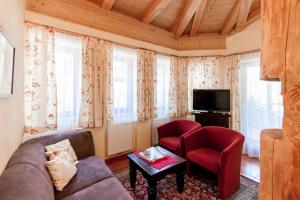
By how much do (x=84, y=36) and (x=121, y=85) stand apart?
109cm

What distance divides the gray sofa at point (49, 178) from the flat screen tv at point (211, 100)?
2.62 metres

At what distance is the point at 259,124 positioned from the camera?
3.55 m

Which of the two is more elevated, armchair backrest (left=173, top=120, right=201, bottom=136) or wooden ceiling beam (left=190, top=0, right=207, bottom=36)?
wooden ceiling beam (left=190, top=0, right=207, bottom=36)

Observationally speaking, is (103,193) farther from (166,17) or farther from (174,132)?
(166,17)

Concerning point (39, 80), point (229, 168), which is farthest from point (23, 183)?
point (229, 168)

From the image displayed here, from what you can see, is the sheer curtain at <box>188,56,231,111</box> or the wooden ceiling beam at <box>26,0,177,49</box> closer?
the wooden ceiling beam at <box>26,0,177,49</box>

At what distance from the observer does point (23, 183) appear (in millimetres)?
1267

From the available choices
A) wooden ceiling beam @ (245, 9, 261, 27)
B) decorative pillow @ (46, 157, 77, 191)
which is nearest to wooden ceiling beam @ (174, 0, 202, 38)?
wooden ceiling beam @ (245, 9, 261, 27)

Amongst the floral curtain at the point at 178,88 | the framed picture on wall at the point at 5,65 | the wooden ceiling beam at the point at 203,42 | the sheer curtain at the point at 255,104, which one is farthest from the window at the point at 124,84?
the sheer curtain at the point at 255,104

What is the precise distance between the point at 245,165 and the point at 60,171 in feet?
10.3

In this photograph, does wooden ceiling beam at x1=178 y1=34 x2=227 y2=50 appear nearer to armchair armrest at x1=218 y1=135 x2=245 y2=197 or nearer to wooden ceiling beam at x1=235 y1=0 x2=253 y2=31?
wooden ceiling beam at x1=235 y1=0 x2=253 y2=31

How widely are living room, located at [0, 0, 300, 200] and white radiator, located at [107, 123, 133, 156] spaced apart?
0.07 feet

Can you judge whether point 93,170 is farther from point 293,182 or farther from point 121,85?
point 293,182

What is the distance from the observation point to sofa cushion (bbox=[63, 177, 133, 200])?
1.59m
